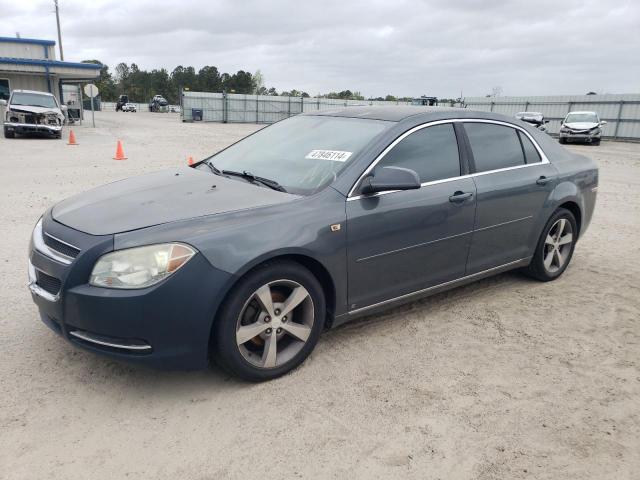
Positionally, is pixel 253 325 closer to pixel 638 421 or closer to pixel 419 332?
pixel 419 332

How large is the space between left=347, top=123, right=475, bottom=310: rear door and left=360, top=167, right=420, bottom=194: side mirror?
0.12m

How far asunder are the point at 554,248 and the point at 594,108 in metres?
31.3

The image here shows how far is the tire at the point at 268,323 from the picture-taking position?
2936 millimetres

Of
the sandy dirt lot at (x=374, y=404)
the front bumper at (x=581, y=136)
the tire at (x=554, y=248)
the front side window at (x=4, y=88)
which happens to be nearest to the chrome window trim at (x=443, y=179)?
the tire at (x=554, y=248)

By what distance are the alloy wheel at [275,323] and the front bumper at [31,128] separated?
1997 cm

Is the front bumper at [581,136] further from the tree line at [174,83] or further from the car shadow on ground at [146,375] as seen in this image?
the tree line at [174,83]

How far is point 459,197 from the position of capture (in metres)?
3.96

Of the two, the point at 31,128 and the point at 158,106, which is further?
the point at 158,106

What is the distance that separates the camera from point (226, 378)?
322 cm

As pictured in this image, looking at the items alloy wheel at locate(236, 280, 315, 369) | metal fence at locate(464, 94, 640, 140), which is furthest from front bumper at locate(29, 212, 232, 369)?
metal fence at locate(464, 94, 640, 140)

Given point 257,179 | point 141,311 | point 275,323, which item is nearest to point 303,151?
point 257,179

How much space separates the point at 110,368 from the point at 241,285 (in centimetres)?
106

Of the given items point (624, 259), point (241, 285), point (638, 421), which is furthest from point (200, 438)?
point (624, 259)

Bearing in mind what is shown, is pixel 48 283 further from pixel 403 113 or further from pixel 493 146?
pixel 493 146
